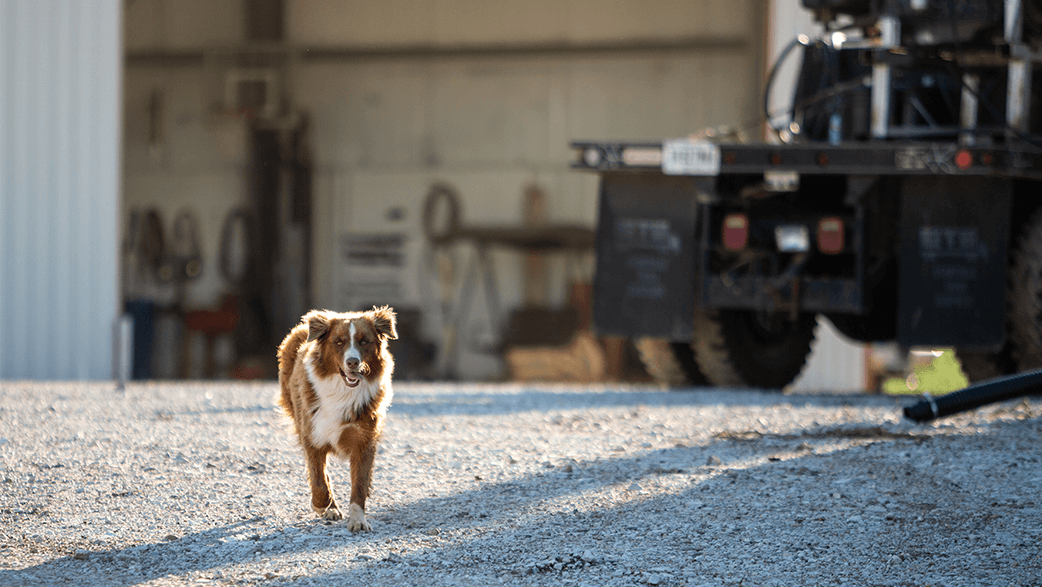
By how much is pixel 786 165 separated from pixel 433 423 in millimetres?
2861

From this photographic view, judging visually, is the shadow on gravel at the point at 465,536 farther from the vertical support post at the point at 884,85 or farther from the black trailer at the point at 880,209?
the vertical support post at the point at 884,85

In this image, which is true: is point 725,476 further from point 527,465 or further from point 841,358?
point 841,358

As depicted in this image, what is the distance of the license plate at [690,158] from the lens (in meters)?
7.84

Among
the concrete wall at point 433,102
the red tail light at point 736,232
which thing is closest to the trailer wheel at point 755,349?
the red tail light at point 736,232

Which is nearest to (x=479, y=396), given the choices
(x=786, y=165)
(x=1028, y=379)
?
(x=786, y=165)

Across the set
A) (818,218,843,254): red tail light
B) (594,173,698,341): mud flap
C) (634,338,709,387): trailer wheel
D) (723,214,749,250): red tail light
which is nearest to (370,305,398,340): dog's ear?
(594,173,698,341): mud flap

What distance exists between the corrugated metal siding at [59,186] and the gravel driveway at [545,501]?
6237 millimetres

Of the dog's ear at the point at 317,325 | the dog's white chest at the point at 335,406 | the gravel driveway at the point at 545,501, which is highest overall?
the dog's ear at the point at 317,325

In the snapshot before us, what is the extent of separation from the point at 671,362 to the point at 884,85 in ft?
8.55

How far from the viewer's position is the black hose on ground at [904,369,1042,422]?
576 centimetres

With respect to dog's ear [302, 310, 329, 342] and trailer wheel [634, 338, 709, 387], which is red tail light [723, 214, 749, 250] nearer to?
trailer wheel [634, 338, 709, 387]

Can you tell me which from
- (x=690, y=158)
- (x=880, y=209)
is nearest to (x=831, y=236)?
(x=880, y=209)

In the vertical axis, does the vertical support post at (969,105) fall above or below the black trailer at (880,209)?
above

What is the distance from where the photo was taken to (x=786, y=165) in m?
7.78
